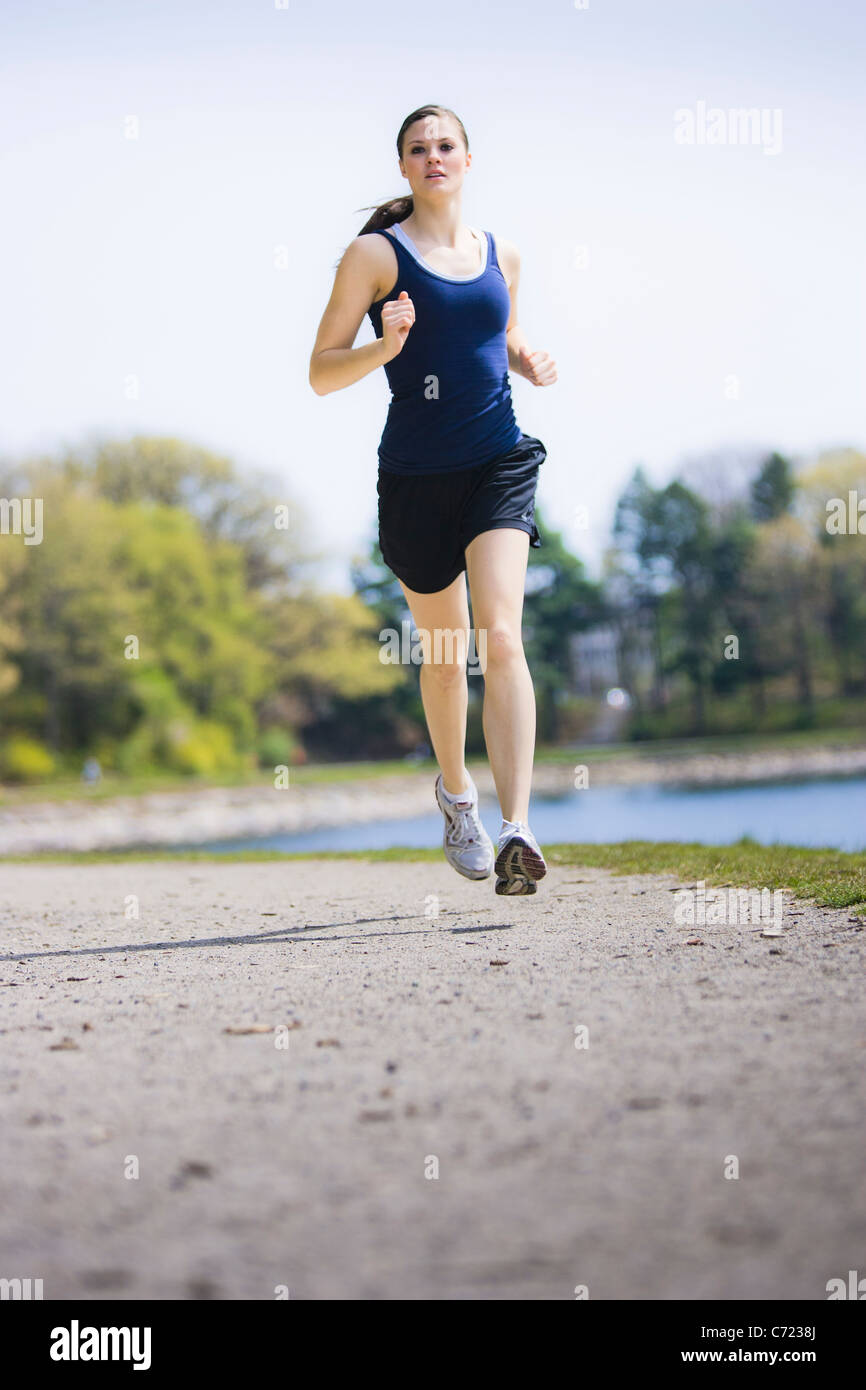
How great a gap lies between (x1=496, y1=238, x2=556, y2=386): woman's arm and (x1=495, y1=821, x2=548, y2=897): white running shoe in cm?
177

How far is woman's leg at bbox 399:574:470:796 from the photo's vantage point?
16.0 feet

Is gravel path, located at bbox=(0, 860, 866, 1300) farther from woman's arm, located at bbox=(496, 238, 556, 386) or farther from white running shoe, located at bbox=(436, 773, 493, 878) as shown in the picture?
woman's arm, located at bbox=(496, 238, 556, 386)

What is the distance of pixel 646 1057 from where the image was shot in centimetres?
235

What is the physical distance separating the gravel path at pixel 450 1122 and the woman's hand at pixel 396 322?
78.1 inches

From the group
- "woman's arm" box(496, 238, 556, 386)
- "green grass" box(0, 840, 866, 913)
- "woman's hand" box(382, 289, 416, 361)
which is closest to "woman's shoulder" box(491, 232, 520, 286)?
"woman's arm" box(496, 238, 556, 386)

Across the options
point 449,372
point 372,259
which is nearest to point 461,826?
point 449,372

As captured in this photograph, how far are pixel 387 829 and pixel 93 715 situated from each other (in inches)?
792

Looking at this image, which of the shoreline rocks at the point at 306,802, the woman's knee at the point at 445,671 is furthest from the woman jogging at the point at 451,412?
the shoreline rocks at the point at 306,802

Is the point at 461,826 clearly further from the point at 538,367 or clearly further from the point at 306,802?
the point at 306,802

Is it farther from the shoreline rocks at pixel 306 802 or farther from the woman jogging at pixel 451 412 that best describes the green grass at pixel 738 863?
the shoreline rocks at pixel 306 802

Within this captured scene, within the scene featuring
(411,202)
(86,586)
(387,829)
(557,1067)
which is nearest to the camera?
(557,1067)

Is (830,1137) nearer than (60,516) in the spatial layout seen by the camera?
Yes
